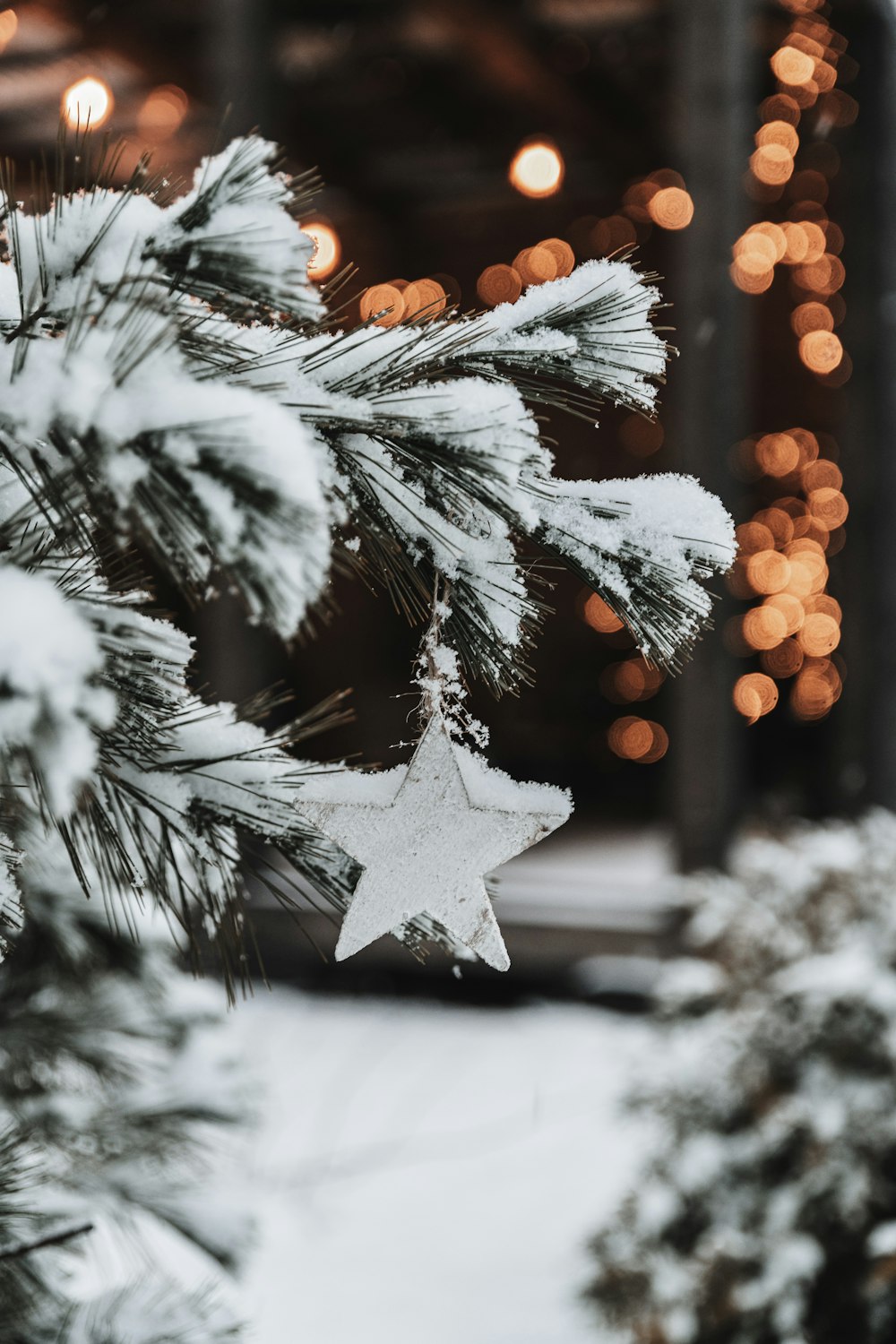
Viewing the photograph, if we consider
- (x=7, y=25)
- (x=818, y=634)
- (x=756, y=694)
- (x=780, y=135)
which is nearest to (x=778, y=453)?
(x=818, y=634)

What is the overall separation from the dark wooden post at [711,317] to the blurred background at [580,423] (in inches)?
0.5

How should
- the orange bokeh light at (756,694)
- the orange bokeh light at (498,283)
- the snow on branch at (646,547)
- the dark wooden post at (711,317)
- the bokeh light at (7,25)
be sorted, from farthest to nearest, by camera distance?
the orange bokeh light at (498,283) < the orange bokeh light at (756,694) < the bokeh light at (7,25) < the dark wooden post at (711,317) < the snow on branch at (646,547)

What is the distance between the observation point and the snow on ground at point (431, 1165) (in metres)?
3.16

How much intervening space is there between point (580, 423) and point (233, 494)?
7.82 meters

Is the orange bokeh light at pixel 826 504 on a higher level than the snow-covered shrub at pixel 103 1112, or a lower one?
higher

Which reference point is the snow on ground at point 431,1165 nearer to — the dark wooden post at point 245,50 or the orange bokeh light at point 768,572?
the orange bokeh light at point 768,572

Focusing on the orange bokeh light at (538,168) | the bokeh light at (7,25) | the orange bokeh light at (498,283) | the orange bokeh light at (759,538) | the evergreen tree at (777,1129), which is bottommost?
the evergreen tree at (777,1129)

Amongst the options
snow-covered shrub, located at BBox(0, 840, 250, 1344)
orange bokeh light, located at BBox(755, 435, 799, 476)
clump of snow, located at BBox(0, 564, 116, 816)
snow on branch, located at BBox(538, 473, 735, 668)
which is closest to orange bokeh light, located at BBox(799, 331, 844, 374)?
orange bokeh light, located at BBox(755, 435, 799, 476)

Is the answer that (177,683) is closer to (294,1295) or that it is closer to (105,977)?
(105,977)

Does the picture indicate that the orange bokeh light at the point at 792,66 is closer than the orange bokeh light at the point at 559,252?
Yes

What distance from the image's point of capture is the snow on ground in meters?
3.16

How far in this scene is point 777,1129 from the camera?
8.69 feet

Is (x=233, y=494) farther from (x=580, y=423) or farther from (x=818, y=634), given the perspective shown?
(x=580, y=423)

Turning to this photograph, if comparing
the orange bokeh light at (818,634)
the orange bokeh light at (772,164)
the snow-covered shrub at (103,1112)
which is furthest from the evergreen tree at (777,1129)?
the orange bokeh light at (772,164)
